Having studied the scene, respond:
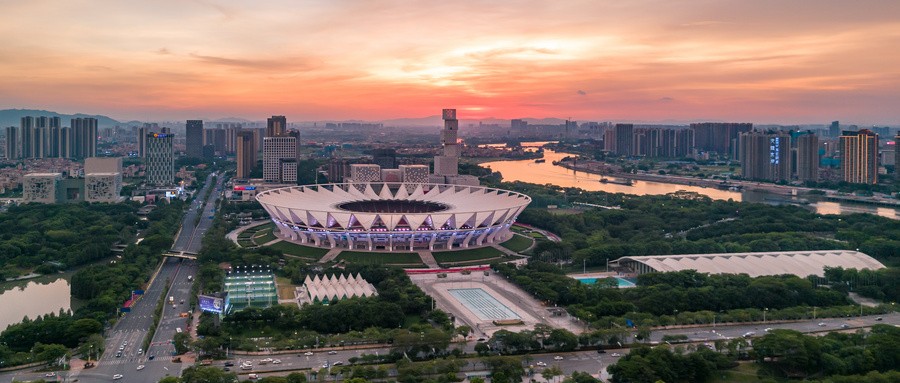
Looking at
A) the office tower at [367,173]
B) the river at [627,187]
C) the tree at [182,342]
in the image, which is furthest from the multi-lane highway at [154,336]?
the river at [627,187]

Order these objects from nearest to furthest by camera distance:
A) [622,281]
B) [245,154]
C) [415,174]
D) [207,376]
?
[207,376], [622,281], [415,174], [245,154]

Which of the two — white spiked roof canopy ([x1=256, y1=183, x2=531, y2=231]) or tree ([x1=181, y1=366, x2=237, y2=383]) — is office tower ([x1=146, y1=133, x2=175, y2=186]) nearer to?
white spiked roof canopy ([x1=256, y1=183, x2=531, y2=231])

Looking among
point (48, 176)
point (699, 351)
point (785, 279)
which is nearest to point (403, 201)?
point (785, 279)

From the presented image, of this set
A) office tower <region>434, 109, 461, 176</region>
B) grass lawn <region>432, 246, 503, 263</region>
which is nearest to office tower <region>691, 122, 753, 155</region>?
office tower <region>434, 109, 461, 176</region>

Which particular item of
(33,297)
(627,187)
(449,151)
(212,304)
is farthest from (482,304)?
(627,187)

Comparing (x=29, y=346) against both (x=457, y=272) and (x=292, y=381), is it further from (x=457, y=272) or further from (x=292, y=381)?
(x=457, y=272)

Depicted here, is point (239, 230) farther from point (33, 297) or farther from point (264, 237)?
point (33, 297)
